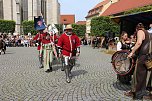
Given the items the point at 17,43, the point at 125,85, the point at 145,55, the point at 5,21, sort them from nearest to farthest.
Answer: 1. the point at 145,55
2. the point at 125,85
3. the point at 17,43
4. the point at 5,21

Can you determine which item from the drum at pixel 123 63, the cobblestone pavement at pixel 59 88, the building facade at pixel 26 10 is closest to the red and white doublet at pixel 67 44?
the cobblestone pavement at pixel 59 88

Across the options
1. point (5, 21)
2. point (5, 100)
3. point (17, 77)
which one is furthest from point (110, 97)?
point (5, 21)

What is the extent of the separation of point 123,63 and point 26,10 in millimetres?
58001

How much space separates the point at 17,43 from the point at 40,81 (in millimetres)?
30080

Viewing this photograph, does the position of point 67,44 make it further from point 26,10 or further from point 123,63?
point 26,10

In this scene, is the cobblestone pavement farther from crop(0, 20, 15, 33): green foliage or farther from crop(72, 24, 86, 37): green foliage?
crop(72, 24, 86, 37): green foliage

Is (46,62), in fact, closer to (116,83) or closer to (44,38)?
(44,38)

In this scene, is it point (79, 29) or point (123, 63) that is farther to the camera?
point (79, 29)

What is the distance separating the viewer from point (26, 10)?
62281mm

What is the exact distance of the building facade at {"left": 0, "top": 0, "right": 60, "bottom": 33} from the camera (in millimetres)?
58500

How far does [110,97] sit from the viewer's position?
6.36m

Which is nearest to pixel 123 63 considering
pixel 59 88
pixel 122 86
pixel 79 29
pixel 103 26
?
pixel 122 86

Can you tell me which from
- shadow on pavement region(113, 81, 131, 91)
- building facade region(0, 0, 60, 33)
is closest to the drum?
shadow on pavement region(113, 81, 131, 91)

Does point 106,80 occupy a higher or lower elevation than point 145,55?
lower
